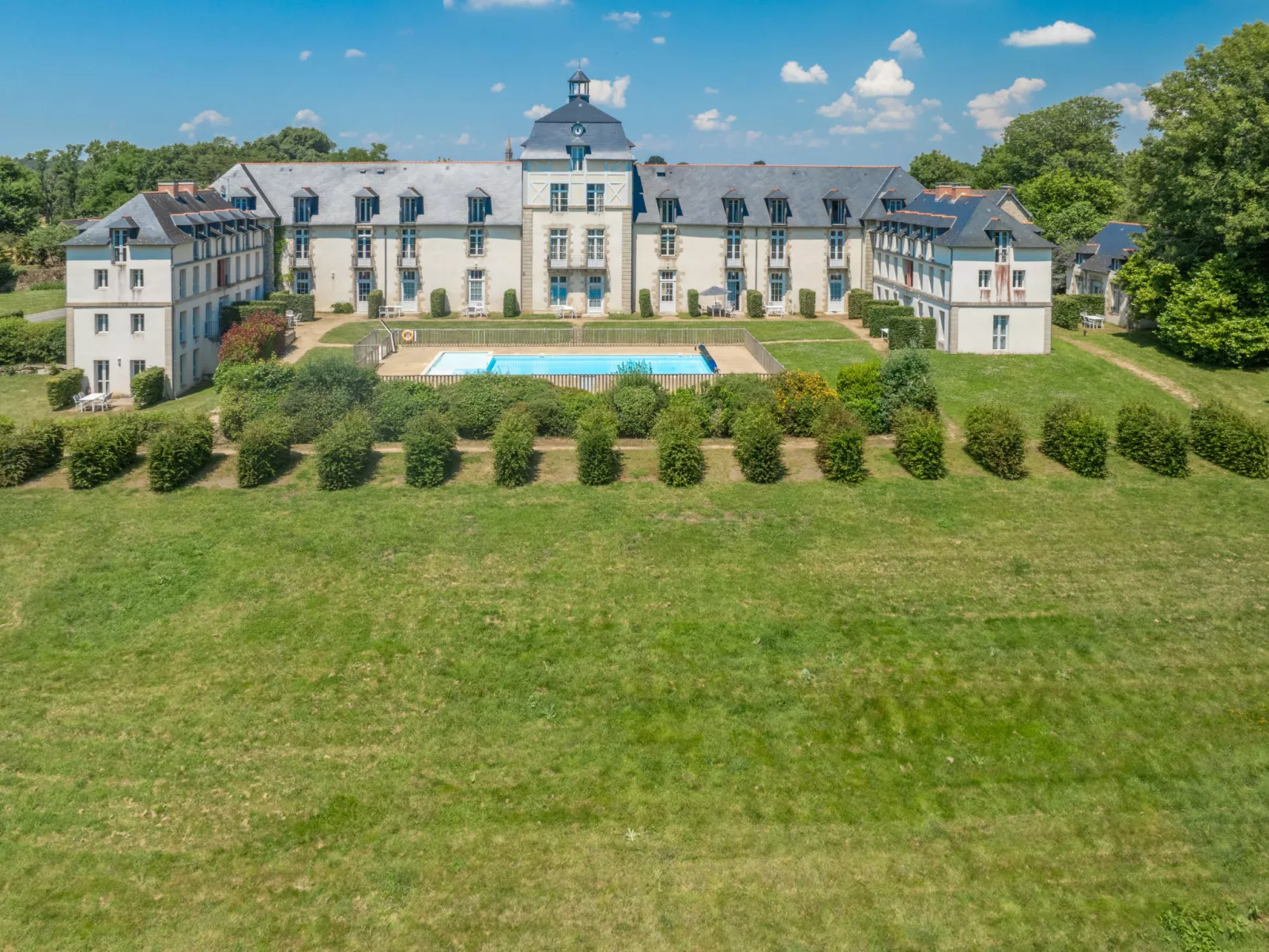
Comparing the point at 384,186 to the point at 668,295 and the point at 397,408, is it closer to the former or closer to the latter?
the point at 668,295

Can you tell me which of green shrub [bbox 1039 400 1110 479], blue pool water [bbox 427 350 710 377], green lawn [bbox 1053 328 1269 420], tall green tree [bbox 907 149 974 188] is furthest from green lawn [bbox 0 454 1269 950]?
tall green tree [bbox 907 149 974 188]

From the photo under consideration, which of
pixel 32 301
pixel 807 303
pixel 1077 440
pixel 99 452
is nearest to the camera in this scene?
pixel 99 452

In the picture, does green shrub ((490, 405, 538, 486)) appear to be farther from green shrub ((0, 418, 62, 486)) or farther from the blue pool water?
green shrub ((0, 418, 62, 486))

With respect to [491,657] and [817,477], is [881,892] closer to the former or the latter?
[491,657]

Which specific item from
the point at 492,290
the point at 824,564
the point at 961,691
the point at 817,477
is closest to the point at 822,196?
the point at 492,290

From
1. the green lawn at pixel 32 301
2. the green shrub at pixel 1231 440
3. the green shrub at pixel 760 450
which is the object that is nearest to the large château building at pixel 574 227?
the green lawn at pixel 32 301

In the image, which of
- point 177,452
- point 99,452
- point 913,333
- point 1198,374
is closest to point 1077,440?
point 913,333
